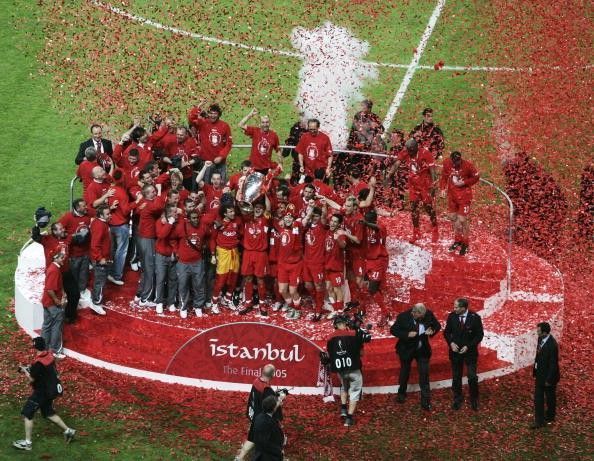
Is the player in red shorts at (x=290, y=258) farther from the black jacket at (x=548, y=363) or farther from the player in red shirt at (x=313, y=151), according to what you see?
the black jacket at (x=548, y=363)

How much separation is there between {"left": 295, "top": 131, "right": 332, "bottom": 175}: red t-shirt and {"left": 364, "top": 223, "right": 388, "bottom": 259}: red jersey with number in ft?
8.53

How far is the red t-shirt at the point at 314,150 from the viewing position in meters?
22.2

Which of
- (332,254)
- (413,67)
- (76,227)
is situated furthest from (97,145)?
(413,67)

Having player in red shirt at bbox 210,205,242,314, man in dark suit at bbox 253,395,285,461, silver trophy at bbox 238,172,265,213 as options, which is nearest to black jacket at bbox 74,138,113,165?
silver trophy at bbox 238,172,265,213

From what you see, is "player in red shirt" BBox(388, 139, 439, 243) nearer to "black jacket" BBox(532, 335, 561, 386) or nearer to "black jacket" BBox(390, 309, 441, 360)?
"black jacket" BBox(390, 309, 441, 360)

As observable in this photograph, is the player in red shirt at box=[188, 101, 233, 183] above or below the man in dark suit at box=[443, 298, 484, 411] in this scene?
above

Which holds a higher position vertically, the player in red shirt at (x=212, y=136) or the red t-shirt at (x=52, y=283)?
the player in red shirt at (x=212, y=136)

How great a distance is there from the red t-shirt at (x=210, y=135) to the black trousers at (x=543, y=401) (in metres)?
7.05

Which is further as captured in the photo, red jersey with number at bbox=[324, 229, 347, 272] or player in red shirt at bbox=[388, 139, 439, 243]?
player in red shirt at bbox=[388, 139, 439, 243]

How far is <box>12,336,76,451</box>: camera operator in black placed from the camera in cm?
1705

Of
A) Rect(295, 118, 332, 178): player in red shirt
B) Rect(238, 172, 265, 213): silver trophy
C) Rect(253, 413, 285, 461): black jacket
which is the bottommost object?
Rect(253, 413, 285, 461): black jacket

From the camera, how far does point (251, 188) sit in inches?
808

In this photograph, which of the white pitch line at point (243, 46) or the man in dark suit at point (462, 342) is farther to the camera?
the white pitch line at point (243, 46)

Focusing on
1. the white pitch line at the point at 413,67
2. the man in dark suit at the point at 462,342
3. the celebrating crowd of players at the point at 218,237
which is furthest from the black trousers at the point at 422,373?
the white pitch line at the point at 413,67
